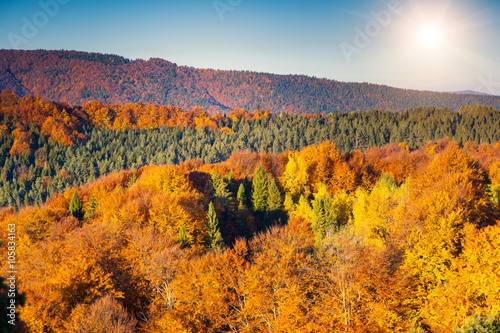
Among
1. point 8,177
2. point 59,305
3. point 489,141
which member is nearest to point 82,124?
point 8,177

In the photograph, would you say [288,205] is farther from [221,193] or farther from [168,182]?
[168,182]

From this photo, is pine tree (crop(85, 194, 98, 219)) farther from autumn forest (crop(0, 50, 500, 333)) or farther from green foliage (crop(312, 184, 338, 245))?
green foliage (crop(312, 184, 338, 245))

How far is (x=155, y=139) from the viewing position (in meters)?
162

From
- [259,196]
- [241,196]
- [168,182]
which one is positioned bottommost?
[259,196]

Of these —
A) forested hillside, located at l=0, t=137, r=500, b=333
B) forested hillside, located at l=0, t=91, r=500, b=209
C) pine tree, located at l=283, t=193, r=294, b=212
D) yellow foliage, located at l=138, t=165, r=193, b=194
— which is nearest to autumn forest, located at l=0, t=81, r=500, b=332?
forested hillside, located at l=0, t=137, r=500, b=333

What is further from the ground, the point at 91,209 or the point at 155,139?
the point at 155,139

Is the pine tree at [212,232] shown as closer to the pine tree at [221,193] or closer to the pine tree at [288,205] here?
the pine tree at [221,193]

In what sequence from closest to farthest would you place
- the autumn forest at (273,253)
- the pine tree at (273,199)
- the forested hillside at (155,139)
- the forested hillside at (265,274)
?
the forested hillside at (265,274)
the autumn forest at (273,253)
the pine tree at (273,199)
the forested hillside at (155,139)

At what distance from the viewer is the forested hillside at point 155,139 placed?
423 ft

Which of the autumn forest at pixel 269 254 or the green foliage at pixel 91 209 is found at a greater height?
the autumn forest at pixel 269 254

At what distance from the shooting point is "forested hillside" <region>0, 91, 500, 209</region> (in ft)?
423

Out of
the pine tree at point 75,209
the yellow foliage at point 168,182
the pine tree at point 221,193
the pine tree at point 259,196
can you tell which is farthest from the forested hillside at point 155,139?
the pine tree at point 221,193

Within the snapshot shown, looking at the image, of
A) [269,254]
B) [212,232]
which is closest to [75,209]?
[212,232]

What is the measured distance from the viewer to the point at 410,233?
31.6 meters
